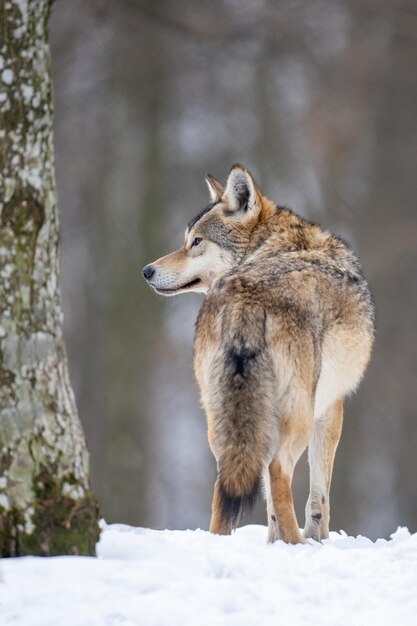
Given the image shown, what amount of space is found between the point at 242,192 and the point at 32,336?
6.87 ft

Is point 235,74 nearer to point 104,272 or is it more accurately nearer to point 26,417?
point 104,272

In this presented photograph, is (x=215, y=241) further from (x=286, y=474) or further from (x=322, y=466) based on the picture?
(x=286, y=474)

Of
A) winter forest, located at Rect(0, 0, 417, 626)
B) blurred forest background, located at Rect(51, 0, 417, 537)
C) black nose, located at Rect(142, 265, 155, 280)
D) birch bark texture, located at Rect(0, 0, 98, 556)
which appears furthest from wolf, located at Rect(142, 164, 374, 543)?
blurred forest background, located at Rect(51, 0, 417, 537)

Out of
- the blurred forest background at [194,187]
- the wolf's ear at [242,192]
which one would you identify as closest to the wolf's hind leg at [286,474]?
the wolf's ear at [242,192]

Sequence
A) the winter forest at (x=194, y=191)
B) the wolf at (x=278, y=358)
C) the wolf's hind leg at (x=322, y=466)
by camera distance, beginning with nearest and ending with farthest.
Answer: the wolf at (x=278, y=358), the wolf's hind leg at (x=322, y=466), the winter forest at (x=194, y=191)

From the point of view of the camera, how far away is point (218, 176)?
11.0 metres

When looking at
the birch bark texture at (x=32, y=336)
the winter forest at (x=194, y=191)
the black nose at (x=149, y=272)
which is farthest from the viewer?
the winter forest at (x=194, y=191)

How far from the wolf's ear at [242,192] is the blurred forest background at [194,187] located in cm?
527

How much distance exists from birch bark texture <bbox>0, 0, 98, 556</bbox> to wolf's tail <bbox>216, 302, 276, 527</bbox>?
0.67 meters

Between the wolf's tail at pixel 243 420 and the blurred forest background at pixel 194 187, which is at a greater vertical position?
the blurred forest background at pixel 194 187

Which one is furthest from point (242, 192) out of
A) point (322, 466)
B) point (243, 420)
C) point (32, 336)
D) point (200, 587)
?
point (200, 587)

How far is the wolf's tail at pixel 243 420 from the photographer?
4164mm

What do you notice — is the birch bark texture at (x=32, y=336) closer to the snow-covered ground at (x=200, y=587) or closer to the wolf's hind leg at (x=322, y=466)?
the snow-covered ground at (x=200, y=587)

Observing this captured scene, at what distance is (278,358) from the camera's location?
439cm
